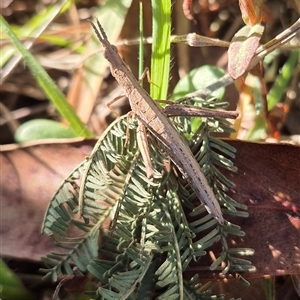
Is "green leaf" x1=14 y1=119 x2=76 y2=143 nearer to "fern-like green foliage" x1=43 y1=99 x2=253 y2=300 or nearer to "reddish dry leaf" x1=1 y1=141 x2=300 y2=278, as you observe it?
"reddish dry leaf" x1=1 y1=141 x2=300 y2=278

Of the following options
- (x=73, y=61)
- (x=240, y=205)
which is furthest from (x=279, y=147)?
(x=73, y=61)

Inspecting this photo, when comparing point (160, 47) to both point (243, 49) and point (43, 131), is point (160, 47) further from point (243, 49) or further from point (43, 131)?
point (43, 131)

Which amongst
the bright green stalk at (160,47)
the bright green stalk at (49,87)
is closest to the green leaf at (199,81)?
the bright green stalk at (160,47)

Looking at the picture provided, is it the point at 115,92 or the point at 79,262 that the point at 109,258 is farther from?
the point at 115,92

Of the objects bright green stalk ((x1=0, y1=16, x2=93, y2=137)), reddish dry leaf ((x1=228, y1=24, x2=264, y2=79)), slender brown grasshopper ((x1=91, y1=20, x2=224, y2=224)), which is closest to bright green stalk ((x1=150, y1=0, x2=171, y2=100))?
slender brown grasshopper ((x1=91, y1=20, x2=224, y2=224))

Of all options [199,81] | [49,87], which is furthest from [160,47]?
[49,87]
